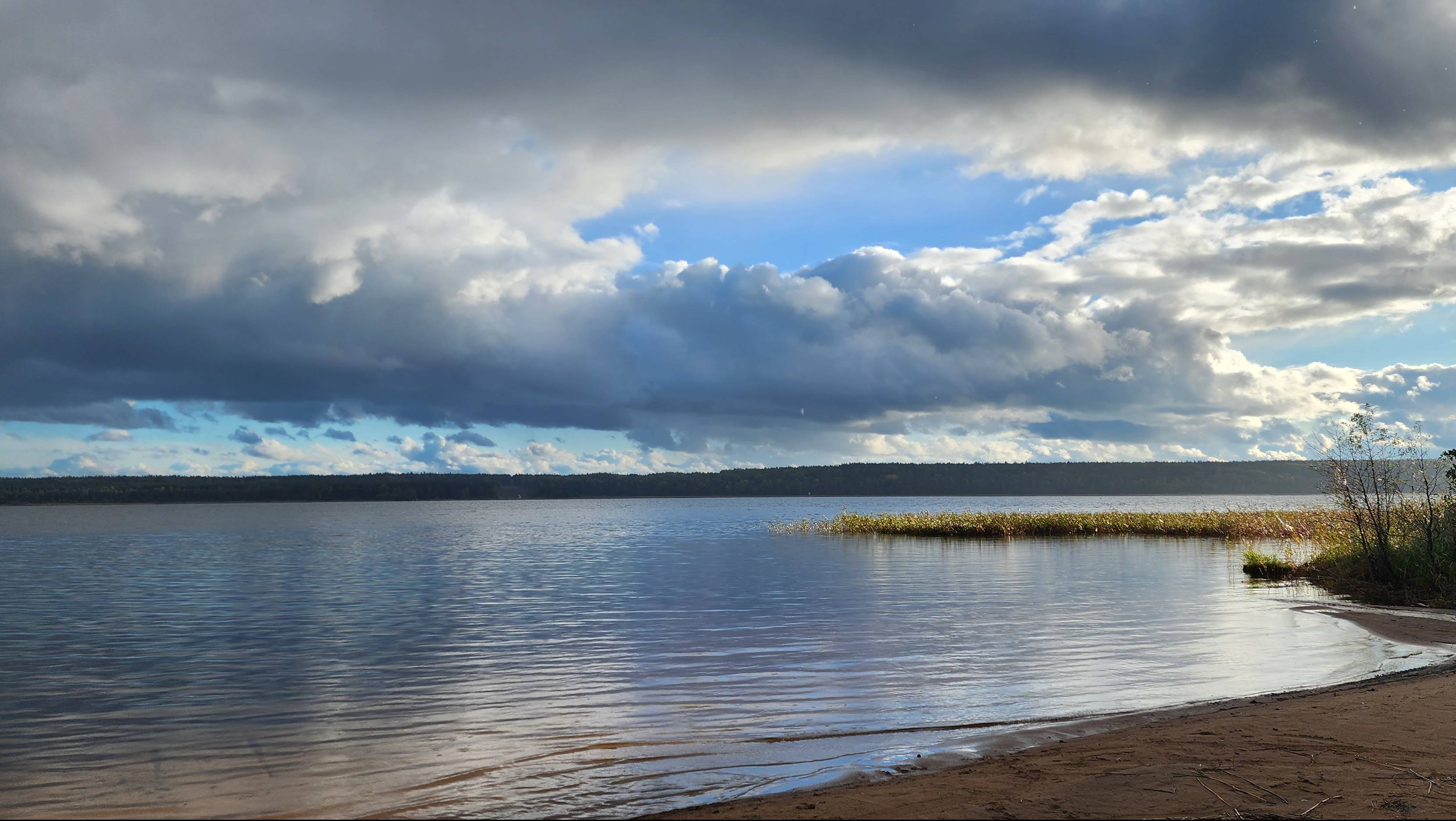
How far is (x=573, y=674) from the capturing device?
2056 centimetres

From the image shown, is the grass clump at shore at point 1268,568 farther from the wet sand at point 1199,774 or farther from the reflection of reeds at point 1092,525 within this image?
the wet sand at point 1199,774

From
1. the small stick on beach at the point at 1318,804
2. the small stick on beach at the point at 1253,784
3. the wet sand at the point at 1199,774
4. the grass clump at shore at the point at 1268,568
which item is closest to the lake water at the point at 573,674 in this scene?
the wet sand at the point at 1199,774

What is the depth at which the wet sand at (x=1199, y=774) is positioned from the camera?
949cm

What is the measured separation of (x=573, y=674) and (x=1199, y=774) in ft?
44.5

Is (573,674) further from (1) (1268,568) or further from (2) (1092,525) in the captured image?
(2) (1092,525)

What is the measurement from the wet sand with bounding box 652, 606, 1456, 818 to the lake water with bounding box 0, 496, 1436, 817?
1193 mm

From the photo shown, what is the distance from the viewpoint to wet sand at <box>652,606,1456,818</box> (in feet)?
31.1

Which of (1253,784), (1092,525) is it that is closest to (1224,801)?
(1253,784)

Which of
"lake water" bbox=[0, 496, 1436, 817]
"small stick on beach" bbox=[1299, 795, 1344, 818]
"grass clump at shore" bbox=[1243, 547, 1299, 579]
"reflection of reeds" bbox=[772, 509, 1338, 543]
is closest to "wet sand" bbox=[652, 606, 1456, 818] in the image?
"small stick on beach" bbox=[1299, 795, 1344, 818]

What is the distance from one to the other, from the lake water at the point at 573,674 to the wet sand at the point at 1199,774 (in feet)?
3.91

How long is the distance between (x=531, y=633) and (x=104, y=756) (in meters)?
13.9

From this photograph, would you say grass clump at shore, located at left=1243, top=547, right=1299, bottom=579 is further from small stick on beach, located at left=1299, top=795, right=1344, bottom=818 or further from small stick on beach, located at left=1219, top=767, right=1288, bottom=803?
small stick on beach, located at left=1299, top=795, right=1344, bottom=818

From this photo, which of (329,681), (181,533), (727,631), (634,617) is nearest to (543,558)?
(634,617)

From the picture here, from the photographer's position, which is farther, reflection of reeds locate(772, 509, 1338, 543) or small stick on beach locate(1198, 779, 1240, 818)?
reflection of reeds locate(772, 509, 1338, 543)
